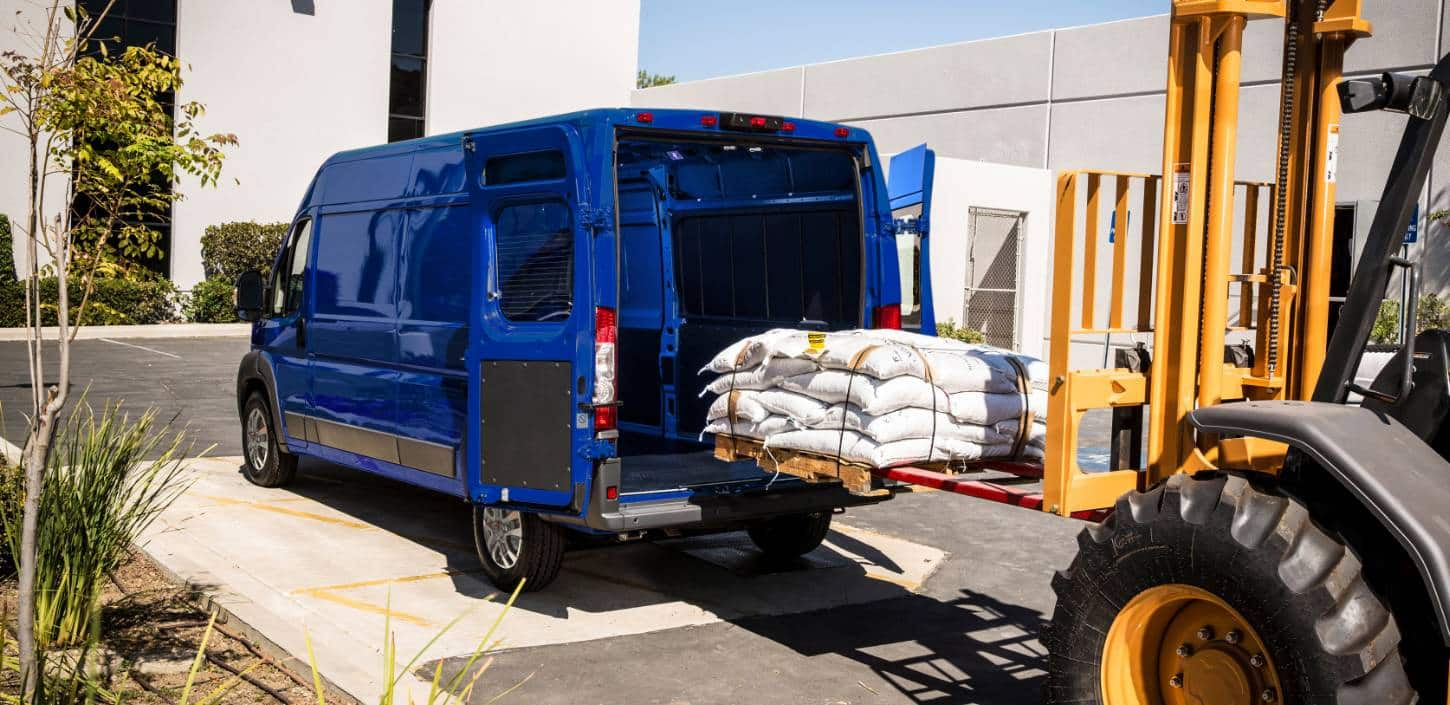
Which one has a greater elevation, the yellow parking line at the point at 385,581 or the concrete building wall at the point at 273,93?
the concrete building wall at the point at 273,93

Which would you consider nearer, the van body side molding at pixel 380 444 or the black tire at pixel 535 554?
the black tire at pixel 535 554

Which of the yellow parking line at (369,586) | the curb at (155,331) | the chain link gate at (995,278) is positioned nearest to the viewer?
the yellow parking line at (369,586)

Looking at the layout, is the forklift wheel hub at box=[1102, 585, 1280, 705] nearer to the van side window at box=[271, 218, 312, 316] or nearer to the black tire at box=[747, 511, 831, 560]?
the black tire at box=[747, 511, 831, 560]

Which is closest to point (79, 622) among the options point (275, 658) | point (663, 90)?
point (275, 658)

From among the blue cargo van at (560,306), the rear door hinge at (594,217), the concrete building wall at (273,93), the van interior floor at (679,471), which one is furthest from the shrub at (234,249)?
the rear door hinge at (594,217)

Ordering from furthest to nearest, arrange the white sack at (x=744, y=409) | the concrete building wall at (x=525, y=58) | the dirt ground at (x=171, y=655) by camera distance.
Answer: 1. the concrete building wall at (x=525, y=58)
2. the white sack at (x=744, y=409)
3. the dirt ground at (x=171, y=655)

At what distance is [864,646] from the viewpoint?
6711 millimetres

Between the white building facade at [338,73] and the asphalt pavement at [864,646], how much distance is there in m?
19.1

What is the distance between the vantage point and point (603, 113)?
6.71 m

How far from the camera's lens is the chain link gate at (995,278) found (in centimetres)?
2070

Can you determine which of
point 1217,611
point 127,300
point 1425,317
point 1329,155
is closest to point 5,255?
point 127,300

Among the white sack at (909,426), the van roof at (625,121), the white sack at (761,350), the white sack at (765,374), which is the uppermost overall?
the van roof at (625,121)

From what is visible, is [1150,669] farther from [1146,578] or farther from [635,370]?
[635,370]

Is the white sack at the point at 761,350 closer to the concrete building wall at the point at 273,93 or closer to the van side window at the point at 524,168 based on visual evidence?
the van side window at the point at 524,168
